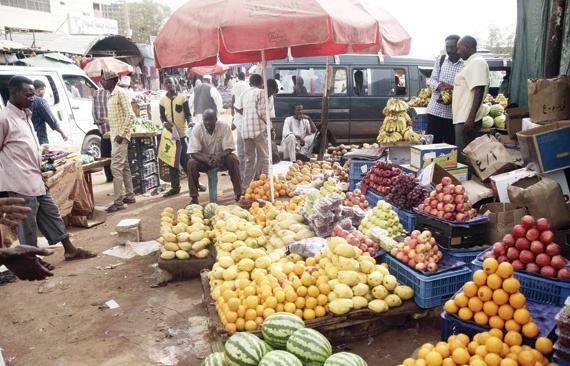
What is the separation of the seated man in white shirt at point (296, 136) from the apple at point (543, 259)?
22.2 feet

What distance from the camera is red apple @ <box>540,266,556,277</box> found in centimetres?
312

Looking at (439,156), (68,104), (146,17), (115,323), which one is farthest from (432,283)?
(146,17)

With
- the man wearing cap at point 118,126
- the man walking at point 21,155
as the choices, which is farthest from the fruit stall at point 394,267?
the man wearing cap at point 118,126

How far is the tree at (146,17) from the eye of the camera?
49306mm

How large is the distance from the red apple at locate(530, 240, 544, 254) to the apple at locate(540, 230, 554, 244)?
0.03 metres

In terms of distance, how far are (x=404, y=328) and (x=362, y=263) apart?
0.71 metres

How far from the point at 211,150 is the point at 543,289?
17.3 feet

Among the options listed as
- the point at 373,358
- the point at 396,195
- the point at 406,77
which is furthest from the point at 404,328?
the point at 406,77

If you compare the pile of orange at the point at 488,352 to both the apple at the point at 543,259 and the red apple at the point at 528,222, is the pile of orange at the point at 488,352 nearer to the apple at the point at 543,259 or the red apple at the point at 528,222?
the apple at the point at 543,259

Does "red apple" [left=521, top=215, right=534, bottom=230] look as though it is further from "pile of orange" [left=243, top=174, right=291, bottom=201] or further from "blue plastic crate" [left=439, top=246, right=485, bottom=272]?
"pile of orange" [left=243, top=174, right=291, bottom=201]

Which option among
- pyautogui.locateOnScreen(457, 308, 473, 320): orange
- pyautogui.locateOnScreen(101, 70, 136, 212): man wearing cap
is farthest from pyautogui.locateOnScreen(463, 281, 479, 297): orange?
pyautogui.locateOnScreen(101, 70, 136, 212): man wearing cap

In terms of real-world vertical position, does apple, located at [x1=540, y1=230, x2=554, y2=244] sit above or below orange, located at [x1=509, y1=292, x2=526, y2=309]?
above

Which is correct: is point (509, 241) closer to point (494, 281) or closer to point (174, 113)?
point (494, 281)

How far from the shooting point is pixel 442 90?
21.4 ft
